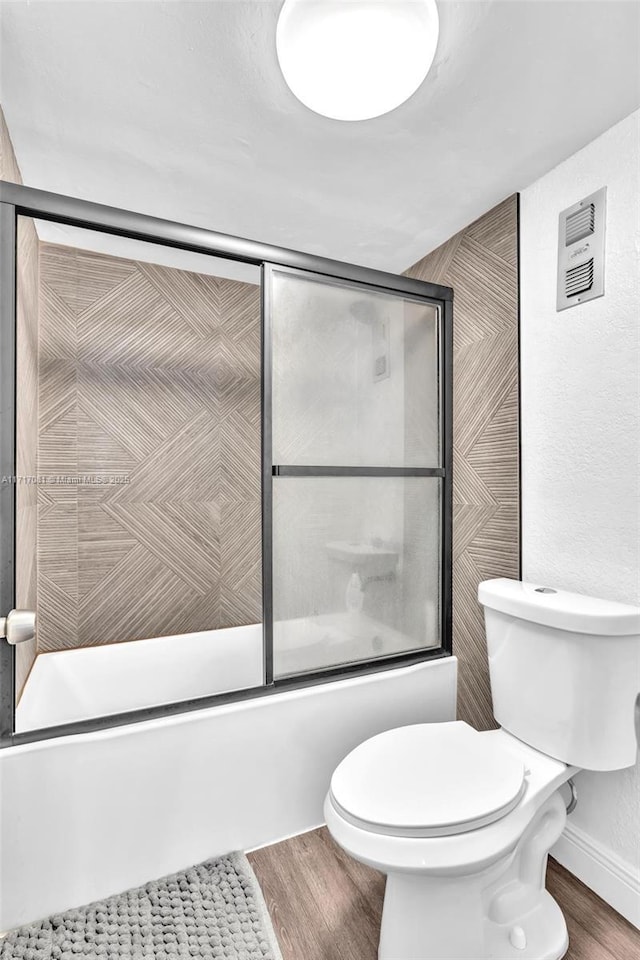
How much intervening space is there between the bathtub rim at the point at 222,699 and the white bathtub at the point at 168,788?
1 cm

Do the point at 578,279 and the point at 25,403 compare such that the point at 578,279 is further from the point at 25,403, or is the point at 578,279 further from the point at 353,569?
the point at 25,403

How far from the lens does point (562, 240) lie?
1654 mm

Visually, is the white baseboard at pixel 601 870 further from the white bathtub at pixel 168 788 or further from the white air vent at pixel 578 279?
the white air vent at pixel 578 279

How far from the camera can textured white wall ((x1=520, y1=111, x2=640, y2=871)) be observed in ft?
4.74

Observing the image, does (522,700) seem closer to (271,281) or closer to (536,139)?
(271,281)

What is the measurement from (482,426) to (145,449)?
5.03 feet

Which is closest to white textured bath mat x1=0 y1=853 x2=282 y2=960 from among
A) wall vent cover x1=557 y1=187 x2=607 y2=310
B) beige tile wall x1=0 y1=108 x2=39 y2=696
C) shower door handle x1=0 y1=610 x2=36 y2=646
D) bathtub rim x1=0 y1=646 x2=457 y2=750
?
bathtub rim x1=0 y1=646 x2=457 y2=750

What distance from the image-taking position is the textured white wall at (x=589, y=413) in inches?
56.9

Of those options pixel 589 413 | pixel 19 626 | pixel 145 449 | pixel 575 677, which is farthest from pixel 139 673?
pixel 589 413

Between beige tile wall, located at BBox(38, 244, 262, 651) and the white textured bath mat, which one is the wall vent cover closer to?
beige tile wall, located at BBox(38, 244, 262, 651)

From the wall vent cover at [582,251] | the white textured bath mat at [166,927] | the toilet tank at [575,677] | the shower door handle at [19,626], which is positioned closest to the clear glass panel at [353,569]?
the toilet tank at [575,677]

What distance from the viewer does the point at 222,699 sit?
1602 mm

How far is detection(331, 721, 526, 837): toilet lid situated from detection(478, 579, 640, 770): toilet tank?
5.6 inches

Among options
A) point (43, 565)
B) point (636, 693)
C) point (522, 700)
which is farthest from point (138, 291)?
point (636, 693)
